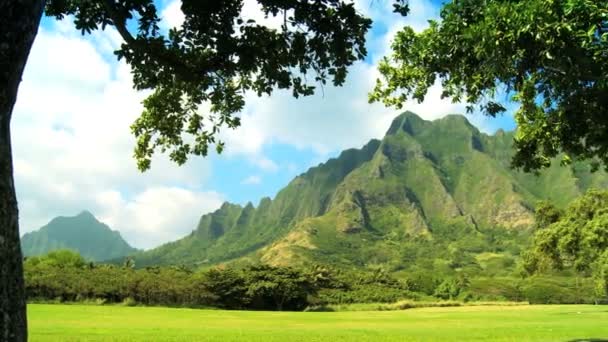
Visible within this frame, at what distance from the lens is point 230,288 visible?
85.6m

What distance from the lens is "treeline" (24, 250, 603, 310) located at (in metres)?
77.2

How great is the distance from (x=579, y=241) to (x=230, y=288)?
5396cm

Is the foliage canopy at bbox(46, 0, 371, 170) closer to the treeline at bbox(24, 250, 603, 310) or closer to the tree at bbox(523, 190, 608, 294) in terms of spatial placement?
the tree at bbox(523, 190, 608, 294)

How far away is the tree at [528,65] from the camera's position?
9508 mm

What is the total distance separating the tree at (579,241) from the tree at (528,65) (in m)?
33.3

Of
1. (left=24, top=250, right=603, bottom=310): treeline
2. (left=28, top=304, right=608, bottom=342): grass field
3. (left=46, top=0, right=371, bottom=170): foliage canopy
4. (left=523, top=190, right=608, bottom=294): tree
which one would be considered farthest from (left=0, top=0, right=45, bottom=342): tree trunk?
(left=24, top=250, right=603, bottom=310): treeline

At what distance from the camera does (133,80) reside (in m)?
10.9

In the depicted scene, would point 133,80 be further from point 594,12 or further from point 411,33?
point 594,12

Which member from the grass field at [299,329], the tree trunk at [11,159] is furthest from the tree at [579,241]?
the tree trunk at [11,159]

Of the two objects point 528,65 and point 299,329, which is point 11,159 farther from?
point 299,329

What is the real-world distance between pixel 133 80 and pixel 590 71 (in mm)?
8741

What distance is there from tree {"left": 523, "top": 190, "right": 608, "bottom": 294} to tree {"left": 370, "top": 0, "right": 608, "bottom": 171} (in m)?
33.3

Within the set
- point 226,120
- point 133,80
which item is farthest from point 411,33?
point 133,80

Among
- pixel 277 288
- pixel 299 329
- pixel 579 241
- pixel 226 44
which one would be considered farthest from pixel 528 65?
pixel 277 288
